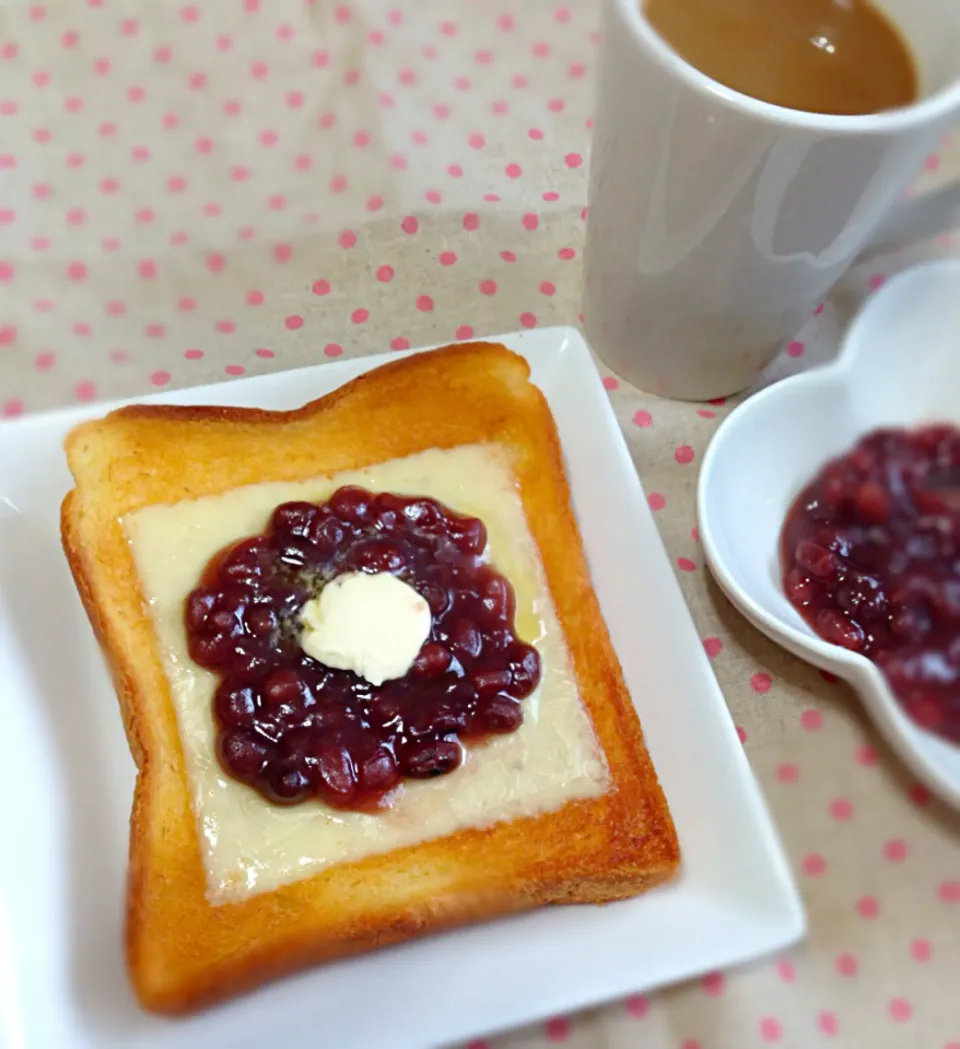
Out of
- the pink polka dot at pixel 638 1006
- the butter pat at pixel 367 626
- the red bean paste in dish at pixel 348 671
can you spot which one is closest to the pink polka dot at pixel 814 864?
the pink polka dot at pixel 638 1006

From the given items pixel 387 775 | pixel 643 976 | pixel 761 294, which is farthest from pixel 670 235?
pixel 643 976

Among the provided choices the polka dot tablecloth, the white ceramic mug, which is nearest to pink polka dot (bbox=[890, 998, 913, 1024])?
the polka dot tablecloth

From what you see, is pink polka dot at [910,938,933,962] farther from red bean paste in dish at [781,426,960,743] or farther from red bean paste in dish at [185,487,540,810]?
red bean paste in dish at [185,487,540,810]

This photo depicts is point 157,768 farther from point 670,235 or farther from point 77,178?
point 77,178

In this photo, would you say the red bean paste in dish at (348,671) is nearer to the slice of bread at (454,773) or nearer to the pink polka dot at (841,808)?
the slice of bread at (454,773)

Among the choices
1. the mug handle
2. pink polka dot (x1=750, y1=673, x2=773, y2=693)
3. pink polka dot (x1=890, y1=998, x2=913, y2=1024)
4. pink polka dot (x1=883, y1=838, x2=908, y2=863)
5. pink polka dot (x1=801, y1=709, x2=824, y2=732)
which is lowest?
pink polka dot (x1=890, y1=998, x2=913, y2=1024)

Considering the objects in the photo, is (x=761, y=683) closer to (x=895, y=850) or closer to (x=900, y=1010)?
(x=895, y=850)
